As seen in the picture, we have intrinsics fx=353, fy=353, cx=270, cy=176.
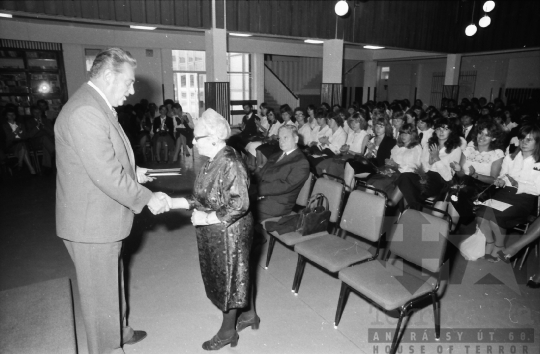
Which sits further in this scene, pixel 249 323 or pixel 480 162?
pixel 480 162

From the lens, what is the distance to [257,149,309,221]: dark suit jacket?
12.0 feet

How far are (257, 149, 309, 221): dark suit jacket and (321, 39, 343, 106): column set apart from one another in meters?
6.10

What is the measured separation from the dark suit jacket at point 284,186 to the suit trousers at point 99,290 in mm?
1823

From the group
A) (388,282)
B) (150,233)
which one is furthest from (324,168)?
(388,282)

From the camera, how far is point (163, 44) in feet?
39.3

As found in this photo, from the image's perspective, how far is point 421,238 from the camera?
2.55 metres

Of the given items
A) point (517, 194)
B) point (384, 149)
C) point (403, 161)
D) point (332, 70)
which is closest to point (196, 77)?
point (332, 70)

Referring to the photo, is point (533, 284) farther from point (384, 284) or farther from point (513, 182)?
point (384, 284)

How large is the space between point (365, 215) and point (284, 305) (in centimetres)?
103

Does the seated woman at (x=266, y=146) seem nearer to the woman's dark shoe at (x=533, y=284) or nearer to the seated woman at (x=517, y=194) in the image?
the seated woman at (x=517, y=194)

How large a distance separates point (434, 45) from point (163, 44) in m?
8.93

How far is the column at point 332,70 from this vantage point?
9359 millimetres

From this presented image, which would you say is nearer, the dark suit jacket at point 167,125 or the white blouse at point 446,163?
the white blouse at point 446,163

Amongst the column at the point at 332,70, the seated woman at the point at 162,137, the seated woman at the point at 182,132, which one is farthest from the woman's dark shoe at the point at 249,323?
the column at the point at 332,70
